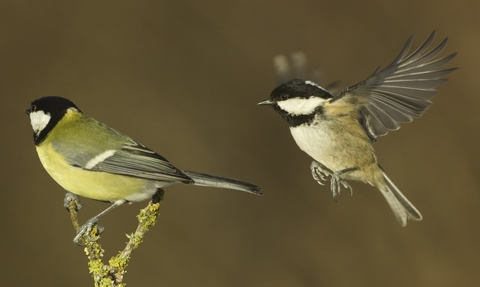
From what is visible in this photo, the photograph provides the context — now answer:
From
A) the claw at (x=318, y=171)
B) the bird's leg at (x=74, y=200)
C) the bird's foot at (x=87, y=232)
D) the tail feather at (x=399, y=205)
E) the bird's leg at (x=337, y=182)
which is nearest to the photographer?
the bird's foot at (x=87, y=232)

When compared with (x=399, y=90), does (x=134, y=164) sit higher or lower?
lower

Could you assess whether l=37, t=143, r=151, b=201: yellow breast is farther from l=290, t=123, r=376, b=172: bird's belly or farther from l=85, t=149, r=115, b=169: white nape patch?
l=290, t=123, r=376, b=172: bird's belly

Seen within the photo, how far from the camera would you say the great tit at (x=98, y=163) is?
1914mm

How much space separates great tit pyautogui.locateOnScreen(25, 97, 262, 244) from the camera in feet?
6.28

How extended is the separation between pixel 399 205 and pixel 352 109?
512 mm

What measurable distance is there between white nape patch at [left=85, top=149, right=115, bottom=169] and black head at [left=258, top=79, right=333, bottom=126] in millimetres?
645

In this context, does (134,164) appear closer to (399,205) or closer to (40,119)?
(40,119)

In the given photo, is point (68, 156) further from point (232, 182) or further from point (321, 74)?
point (321, 74)

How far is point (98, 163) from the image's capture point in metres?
1.96

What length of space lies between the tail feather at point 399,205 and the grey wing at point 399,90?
0.92ft

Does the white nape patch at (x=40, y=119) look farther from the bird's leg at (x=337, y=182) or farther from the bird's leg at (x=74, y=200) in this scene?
the bird's leg at (x=337, y=182)

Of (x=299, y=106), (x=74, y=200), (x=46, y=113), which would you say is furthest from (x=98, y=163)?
(x=299, y=106)

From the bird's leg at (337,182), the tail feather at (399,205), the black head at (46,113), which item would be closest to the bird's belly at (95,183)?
the black head at (46,113)

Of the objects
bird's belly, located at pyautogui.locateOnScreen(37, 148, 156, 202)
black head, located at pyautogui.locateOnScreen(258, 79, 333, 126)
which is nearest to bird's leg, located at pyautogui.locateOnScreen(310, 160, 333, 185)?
black head, located at pyautogui.locateOnScreen(258, 79, 333, 126)
